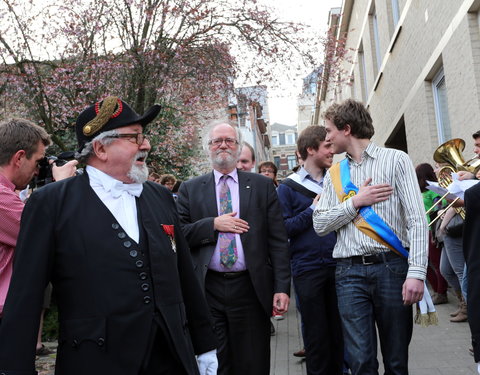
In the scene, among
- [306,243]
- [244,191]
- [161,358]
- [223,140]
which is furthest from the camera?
[306,243]

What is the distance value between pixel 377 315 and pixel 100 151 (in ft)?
6.75

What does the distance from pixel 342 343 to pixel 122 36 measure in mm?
10650

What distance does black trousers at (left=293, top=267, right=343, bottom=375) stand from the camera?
15.5 ft

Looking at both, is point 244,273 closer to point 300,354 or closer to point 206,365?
point 206,365

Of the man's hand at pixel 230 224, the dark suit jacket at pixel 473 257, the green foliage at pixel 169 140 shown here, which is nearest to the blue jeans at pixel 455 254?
the man's hand at pixel 230 224

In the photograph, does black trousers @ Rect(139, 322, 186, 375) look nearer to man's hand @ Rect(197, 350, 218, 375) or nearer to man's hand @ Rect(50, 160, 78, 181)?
man's hand @ Rect(197, 350, 218, 375)

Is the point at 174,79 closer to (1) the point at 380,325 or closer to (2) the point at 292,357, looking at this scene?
(2) the point at 292,357

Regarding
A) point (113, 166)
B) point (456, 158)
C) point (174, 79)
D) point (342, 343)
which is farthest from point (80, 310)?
point (174, 79)

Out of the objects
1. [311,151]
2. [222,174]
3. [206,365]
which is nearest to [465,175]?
[311,151]

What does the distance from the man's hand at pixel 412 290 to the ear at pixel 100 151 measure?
1.91 metres

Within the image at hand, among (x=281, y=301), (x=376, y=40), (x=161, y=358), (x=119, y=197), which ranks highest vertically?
(x=376, y=40)

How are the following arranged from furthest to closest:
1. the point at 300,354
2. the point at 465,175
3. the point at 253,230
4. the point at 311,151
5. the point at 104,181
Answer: the point at 300,354 → the point at 465,175 → the point at 311,151 → the point at 253,230 → the point at 104,181

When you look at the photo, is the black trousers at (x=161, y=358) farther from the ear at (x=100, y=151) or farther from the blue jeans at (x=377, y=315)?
the blue jeans at (x=377, y=315)

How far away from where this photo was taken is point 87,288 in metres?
2.51
